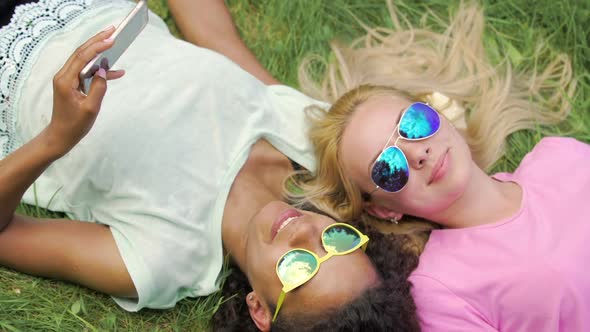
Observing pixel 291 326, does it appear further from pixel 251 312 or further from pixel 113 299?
pixel 113 299

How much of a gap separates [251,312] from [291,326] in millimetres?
276

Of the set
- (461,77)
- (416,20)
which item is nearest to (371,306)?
(461,77)

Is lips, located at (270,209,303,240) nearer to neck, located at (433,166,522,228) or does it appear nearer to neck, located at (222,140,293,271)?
neck, located at (222,140,293,271)

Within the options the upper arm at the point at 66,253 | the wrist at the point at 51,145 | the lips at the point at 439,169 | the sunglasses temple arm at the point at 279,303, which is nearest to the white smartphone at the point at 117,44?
the wrist at the point at 51,145

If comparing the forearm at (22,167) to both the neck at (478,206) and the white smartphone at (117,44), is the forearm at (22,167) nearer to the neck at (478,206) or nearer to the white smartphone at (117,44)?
the white smartphone at (117,44)

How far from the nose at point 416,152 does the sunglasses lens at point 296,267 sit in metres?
0.66

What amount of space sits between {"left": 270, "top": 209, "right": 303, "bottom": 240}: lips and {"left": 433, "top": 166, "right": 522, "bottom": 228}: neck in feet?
2.42

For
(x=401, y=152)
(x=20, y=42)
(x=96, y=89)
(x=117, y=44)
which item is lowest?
(x=401, y=152)

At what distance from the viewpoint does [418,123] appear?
2852 mm

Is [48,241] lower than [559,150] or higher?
lower

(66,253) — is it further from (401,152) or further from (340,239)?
(401,152)

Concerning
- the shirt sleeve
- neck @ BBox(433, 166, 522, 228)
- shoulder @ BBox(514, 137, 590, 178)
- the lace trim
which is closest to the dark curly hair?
the shirt sleeve

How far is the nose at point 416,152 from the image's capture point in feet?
9.23

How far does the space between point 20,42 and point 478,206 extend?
2275 mm
